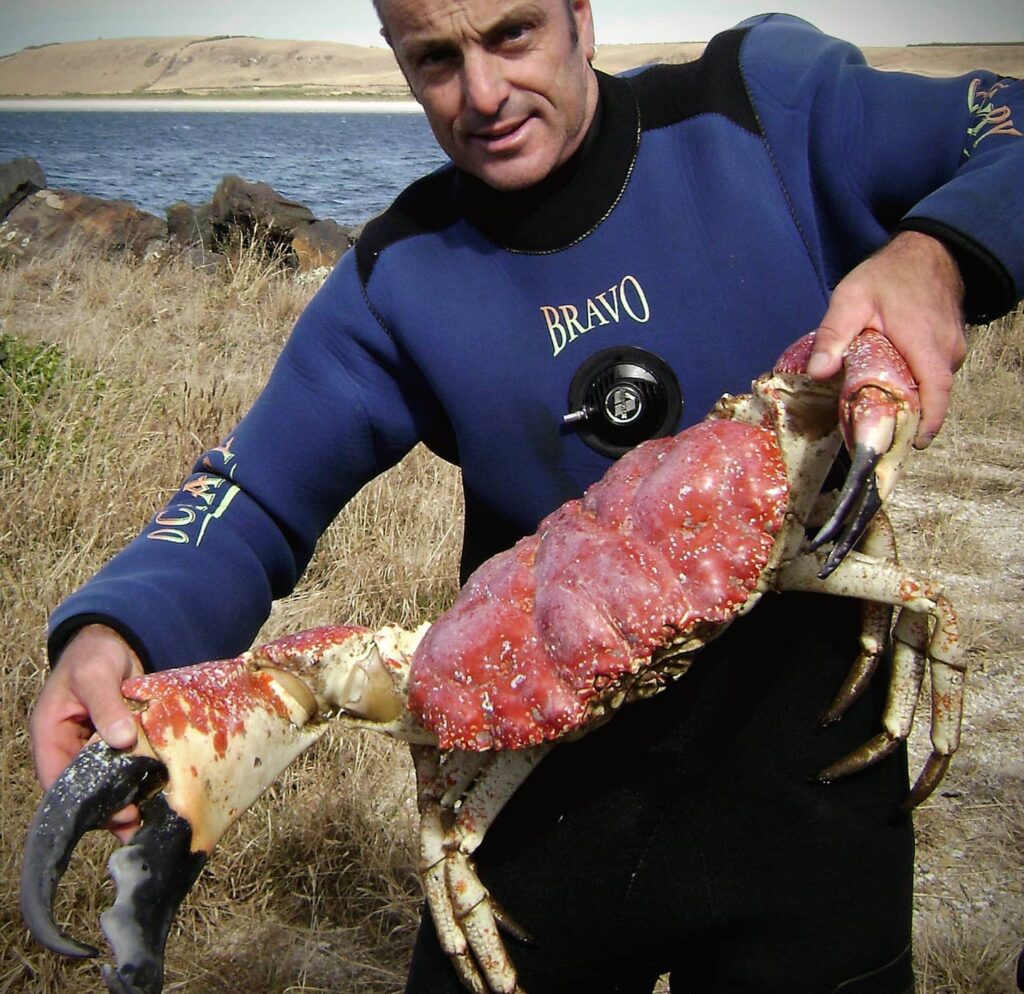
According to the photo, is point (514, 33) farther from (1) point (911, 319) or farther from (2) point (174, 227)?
(2) point (174, 227)

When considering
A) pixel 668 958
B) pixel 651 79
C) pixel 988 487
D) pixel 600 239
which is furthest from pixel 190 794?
pixel 988 487

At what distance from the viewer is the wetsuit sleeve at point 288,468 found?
1.91 meters

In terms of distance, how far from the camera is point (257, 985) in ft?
9.04

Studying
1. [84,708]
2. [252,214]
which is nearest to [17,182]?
[252,214]

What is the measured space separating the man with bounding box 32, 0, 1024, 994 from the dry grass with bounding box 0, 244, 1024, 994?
1.07m

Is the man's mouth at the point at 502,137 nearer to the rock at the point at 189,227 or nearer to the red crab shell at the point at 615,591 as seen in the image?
the red crab shell at the point at 615,591

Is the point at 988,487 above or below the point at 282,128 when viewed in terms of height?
above

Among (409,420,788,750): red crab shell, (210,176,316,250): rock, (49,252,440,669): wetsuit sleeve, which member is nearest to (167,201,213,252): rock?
(210,176,316,250): rock

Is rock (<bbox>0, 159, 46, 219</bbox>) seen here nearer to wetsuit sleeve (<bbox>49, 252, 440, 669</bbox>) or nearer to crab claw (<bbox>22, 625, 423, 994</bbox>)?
wetsuit sleeve (<bbox>49, 252, 440, 669</bbox>)

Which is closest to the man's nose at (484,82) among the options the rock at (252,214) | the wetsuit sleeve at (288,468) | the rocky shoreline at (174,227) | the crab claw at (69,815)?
the wetsuit sleeve at (288,468)

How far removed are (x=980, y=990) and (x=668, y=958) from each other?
1.17 metres

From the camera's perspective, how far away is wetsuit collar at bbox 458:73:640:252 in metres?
1.91

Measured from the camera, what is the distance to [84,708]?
5.36 feet

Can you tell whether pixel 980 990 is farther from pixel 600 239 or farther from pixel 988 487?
pixel 988 487
